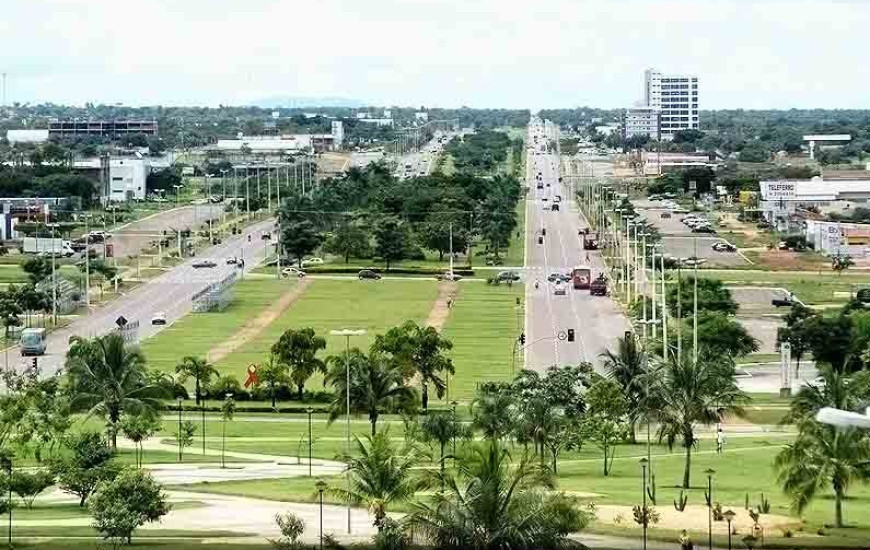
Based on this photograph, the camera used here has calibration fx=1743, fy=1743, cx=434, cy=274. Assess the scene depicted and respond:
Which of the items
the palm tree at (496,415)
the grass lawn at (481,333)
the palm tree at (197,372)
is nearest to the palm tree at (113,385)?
the palm tree at (197,372)

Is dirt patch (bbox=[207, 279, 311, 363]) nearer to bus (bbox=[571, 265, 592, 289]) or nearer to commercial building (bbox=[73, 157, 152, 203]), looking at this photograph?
bus (bbox=[571, 265, 592, 289])

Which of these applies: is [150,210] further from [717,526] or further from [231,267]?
[717,526]

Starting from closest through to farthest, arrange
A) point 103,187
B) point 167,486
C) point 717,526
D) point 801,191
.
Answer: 1. point 717,526
2. point 167,486
3. point 801,191
4. point 103,187

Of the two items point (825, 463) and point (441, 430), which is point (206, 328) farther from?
point (825, 463)

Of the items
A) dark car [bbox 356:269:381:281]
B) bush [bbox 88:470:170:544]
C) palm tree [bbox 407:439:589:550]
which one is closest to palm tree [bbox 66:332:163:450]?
bush [bbox 88:470:170:544]

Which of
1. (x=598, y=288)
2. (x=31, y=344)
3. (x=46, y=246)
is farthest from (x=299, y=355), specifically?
(x=46, y=246)

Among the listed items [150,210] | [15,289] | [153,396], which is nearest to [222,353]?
[15,289]

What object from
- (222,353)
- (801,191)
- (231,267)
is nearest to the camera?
(222,353)
